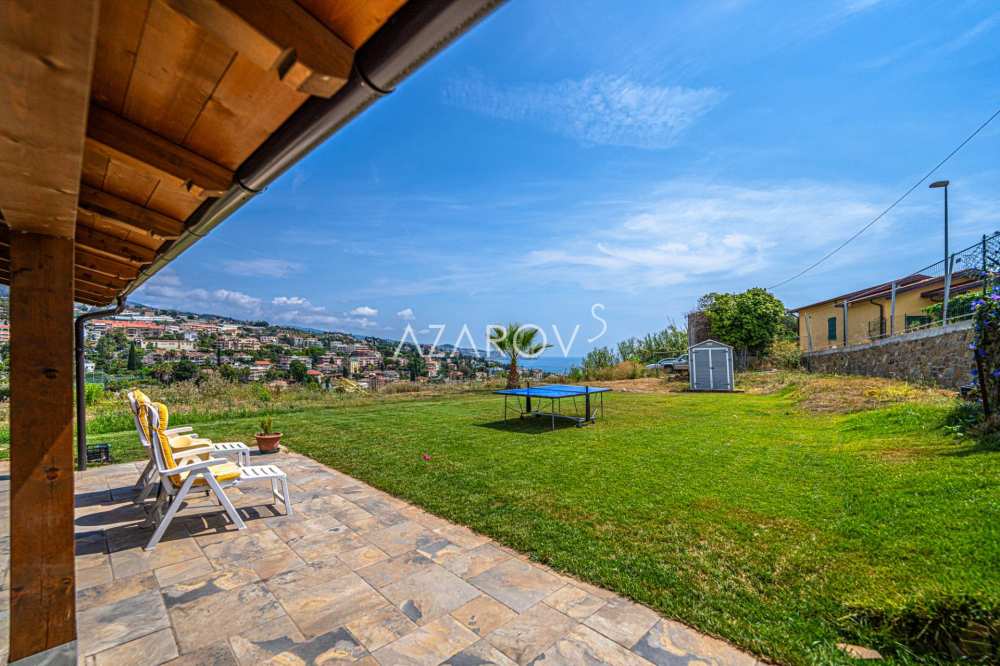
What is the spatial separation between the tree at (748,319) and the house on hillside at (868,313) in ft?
7.08

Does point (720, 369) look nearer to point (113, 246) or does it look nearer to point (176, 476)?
point (176, 476)

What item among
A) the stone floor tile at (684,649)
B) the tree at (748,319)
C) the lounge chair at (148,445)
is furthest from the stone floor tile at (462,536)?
the tree at (748,319)

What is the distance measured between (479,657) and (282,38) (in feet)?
8.76

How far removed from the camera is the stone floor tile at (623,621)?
2.42 m

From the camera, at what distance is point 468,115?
42.0 feet

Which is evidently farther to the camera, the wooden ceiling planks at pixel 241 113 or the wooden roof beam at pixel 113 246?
the wooden roof beam at pixel 113 246

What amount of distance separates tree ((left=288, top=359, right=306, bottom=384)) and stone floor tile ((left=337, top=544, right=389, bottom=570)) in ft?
42.4

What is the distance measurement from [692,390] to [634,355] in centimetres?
1026

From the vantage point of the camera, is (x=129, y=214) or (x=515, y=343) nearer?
(x=129, y=214)

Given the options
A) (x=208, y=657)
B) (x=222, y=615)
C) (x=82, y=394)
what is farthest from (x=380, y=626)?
(x=82, y=394)

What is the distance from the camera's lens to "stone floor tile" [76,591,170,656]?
7.96 feet

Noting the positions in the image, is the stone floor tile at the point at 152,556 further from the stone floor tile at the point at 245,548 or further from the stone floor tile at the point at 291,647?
the stone floor tile at the point at 291,647

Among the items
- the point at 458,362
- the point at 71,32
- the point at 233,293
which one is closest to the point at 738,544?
the point at 71,32

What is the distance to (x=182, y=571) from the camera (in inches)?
128
